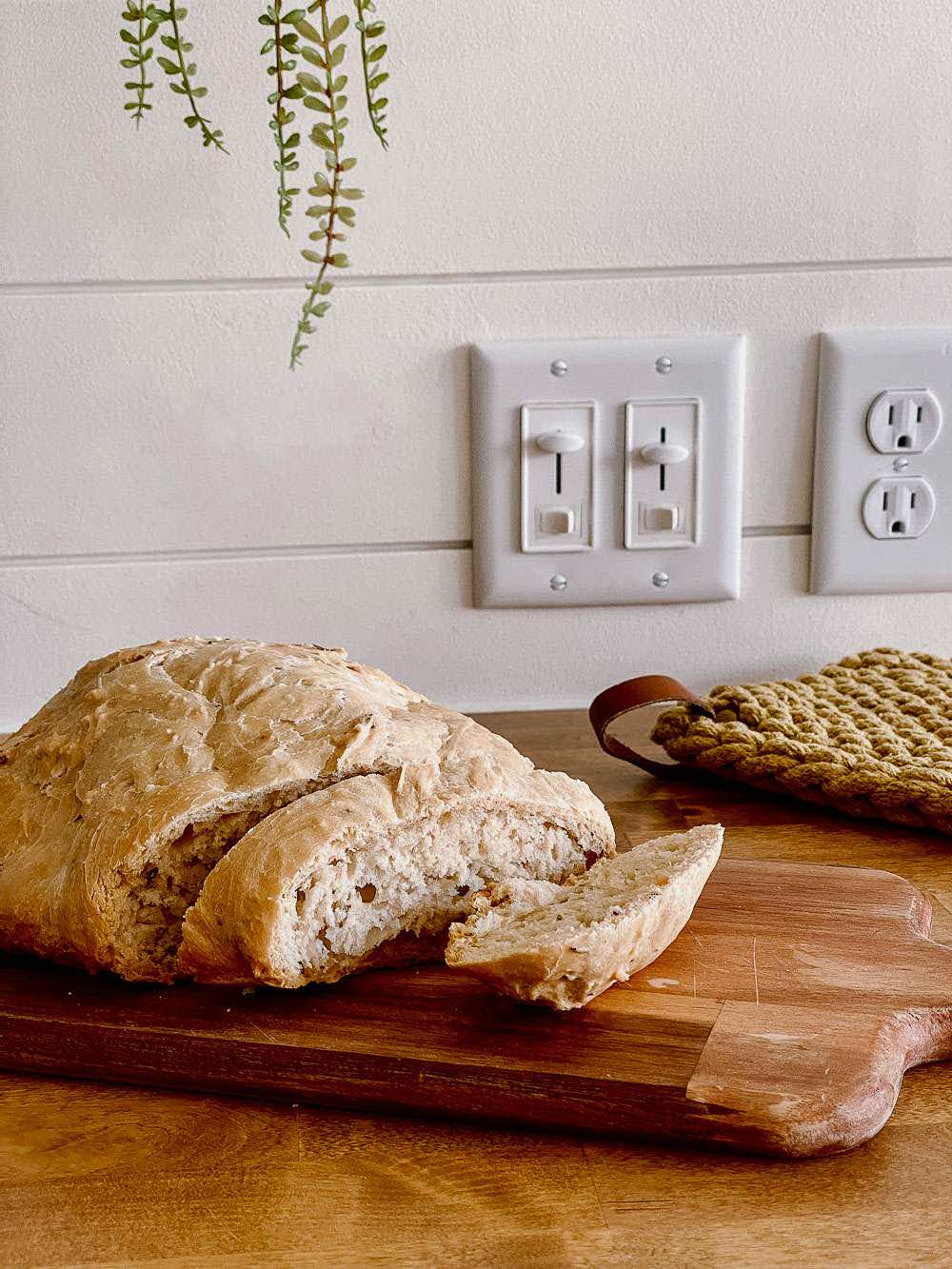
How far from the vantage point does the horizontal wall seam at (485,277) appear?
4.26 feet

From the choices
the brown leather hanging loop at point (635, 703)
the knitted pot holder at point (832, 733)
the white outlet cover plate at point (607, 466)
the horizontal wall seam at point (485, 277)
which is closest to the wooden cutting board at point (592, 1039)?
the knitted pot holder at point (832, 733)

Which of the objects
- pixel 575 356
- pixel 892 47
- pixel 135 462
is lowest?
pixel 135 462

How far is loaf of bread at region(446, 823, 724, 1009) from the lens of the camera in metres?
0.75

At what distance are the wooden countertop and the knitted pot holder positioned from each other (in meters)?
0.35

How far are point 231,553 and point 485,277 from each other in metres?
0.41

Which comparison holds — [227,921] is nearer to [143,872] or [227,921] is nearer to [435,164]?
[143,872]

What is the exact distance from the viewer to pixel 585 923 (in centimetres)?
80

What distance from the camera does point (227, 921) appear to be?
0.79 metres

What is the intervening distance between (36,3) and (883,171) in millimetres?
900

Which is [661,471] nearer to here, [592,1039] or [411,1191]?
[592,1039]

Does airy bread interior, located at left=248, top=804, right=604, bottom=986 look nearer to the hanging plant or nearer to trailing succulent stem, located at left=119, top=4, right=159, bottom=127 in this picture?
the hanging plant

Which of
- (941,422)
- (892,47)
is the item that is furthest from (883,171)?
(941,422)

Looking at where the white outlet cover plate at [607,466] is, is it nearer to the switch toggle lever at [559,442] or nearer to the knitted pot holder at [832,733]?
the switch toggle lever at [559,442]

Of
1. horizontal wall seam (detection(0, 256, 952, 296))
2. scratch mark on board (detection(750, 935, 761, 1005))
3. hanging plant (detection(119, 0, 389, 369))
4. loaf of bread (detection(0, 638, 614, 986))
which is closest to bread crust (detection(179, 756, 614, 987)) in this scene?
loaf of bread (detection(0, 638, 614, 986))
